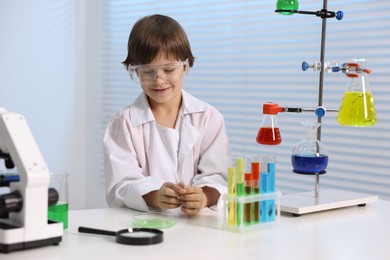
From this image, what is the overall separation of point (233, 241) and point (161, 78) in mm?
783

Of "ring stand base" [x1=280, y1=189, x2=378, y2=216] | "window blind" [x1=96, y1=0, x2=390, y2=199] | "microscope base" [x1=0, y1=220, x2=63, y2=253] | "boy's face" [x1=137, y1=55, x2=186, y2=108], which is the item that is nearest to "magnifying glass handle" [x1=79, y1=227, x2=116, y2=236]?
"microscope base" [x1=0, y1=220, x2=63, y2=253]

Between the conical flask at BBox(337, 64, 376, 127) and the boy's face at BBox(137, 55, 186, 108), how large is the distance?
576 millimetres

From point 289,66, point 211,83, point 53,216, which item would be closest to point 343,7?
point 289,66

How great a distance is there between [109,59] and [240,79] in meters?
1.37

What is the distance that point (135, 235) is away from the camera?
1517 millimetres

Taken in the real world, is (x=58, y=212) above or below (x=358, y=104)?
below

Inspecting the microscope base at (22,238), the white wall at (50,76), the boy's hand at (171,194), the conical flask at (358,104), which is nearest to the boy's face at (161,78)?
the boy's hand at (171,194)

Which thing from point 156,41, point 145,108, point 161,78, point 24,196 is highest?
point 156,41

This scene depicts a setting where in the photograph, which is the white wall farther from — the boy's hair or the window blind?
the boy's hair

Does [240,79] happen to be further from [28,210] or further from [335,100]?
[28,210]

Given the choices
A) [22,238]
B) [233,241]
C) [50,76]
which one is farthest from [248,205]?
[50,76]

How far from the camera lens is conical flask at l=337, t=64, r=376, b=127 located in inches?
75.7

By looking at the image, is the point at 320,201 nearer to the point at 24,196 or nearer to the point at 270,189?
the point at 270,189

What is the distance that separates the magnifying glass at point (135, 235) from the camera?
4.78 feet
